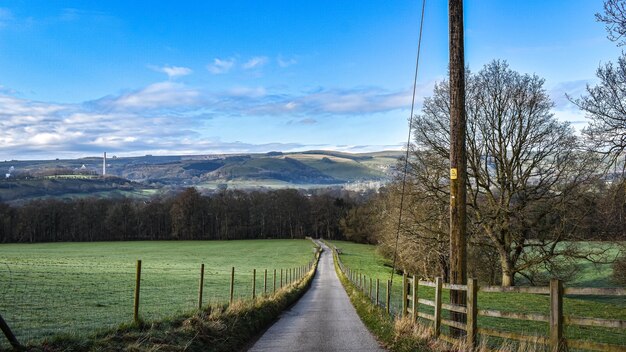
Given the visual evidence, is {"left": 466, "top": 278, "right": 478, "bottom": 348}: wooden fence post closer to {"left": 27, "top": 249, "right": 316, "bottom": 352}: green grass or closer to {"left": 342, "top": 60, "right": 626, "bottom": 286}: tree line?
{"left": 27, "top": 249, "right": 316, "bottom": 352}: green grass

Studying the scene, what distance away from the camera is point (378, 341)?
12.4m

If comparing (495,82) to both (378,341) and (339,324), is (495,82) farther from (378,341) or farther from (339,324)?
(378,341)

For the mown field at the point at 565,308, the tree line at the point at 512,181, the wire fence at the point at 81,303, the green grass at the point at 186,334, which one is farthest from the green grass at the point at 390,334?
the tree line at the point at 512,181

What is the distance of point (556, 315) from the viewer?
275 inches

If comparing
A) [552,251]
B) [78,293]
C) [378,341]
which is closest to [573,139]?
[552,251]

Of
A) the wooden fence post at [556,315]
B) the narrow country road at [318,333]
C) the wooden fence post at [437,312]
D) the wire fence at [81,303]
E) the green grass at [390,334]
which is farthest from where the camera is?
the wire fence at [81,303]

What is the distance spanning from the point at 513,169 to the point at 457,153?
21455 millimetres

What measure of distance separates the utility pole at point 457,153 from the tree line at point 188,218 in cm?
11794

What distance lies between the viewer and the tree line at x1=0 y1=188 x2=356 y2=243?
12269 centimetres

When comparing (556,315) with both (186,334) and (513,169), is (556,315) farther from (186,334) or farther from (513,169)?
(513,169)

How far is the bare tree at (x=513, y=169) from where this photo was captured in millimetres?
28688

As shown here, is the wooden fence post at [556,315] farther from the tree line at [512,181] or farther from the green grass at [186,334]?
the tree line at [512,181]

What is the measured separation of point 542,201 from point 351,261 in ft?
142

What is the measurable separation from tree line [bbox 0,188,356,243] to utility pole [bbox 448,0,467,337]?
117936mm
